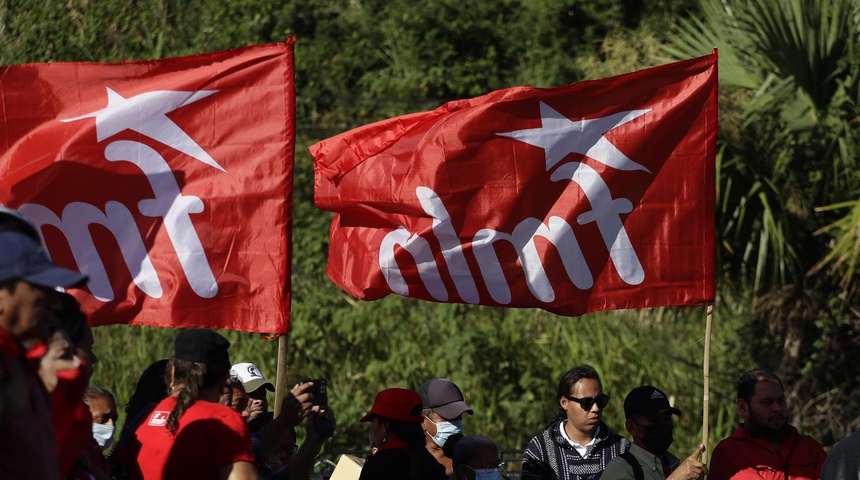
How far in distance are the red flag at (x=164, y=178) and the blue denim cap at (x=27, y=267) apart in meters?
3.31

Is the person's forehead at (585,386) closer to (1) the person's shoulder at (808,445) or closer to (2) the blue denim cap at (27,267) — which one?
(1) the person's shoulder at (808,445)

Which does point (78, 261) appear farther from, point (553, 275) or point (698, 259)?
point (698, 259)

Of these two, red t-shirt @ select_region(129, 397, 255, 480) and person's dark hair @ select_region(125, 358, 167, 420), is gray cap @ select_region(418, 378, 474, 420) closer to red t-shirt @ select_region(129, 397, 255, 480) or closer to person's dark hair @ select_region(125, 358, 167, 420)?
person's dark hair @ select_region(125, 358, 167, 420)

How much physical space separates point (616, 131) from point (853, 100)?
14.1ft

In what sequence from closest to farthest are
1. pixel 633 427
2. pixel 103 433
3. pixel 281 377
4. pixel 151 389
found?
pixel 151 389 < pixel 103 433 < pixel 281 377 < pixel 633 427

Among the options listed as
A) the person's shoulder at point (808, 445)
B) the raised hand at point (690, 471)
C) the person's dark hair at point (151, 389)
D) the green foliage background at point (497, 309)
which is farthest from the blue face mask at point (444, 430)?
the green foliage background at point (497, 309)

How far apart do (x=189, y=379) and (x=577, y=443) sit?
233 cm

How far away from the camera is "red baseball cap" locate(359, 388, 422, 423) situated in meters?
4.99

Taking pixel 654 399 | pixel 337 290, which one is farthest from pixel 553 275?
A: pixel 337 290

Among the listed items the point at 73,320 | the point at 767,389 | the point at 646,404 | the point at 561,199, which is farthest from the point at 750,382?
the point at 73,320

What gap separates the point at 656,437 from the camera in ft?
18.0

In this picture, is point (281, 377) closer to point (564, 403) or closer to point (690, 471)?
point (564, 403)

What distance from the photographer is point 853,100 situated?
388 inches

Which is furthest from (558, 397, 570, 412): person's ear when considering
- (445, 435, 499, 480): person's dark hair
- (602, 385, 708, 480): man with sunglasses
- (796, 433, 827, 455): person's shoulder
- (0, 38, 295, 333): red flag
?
(0, 38, 295, 333): red flag
